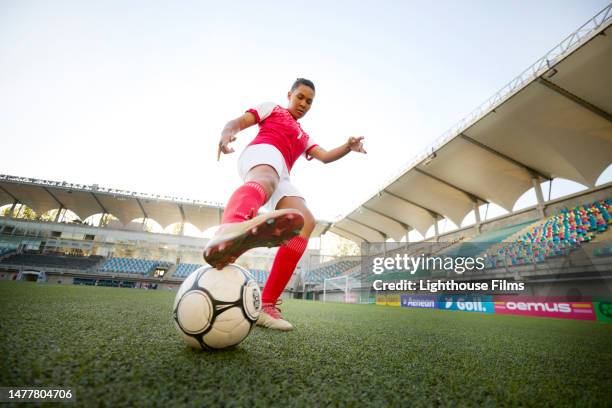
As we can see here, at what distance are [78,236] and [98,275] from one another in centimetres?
701

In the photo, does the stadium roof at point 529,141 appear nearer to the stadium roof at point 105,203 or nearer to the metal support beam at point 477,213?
the metal support beam at point 477,213

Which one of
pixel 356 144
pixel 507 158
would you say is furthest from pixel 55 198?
pixel 507 158

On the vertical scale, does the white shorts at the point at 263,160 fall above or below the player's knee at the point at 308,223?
above

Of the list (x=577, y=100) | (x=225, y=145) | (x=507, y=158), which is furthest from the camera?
(x=507, y=158)

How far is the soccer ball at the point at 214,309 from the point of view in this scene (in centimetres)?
117

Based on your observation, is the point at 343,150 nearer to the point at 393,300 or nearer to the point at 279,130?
the point at 279,130

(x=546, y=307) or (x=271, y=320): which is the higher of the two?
(x=271, y=320)

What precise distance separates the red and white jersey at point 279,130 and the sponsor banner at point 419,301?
11.2m

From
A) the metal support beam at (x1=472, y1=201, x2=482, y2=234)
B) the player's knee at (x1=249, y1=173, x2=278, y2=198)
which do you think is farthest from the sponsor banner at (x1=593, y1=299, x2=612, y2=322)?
the metal support beam at (x1=472, y1=201, x2=482, y2=234)

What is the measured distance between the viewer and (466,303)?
997cm

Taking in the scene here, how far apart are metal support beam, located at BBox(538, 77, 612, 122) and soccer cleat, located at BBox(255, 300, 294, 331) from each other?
426 inches

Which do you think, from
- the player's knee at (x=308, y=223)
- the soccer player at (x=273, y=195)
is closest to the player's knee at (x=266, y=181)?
the soccer player at (x=273, y=195)

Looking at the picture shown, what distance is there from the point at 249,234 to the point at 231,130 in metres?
0.79

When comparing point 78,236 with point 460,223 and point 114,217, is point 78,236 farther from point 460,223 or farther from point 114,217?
point 460,223
